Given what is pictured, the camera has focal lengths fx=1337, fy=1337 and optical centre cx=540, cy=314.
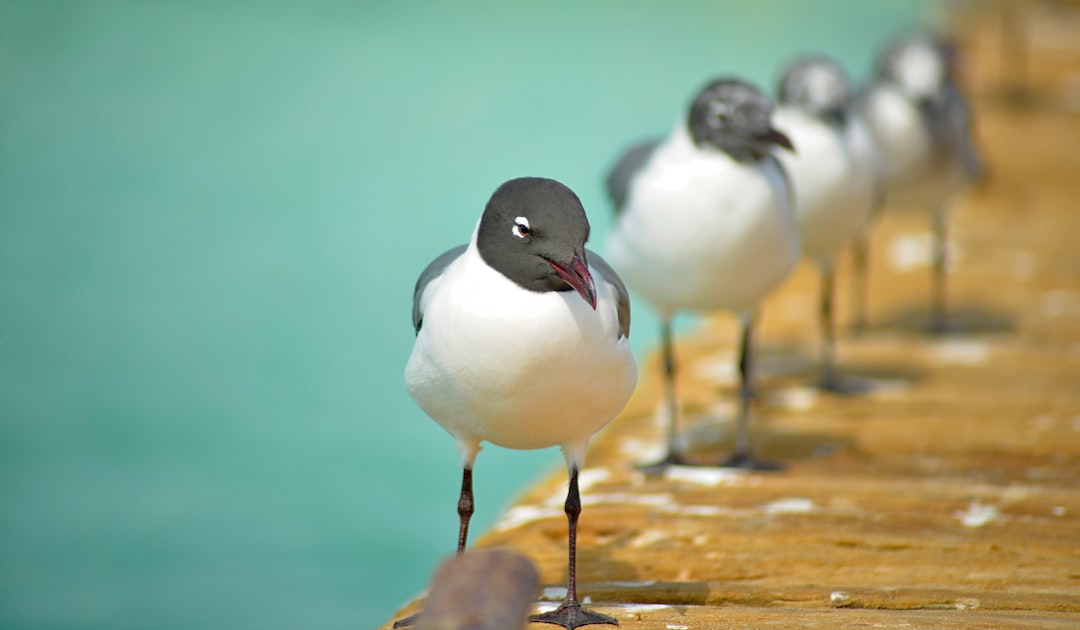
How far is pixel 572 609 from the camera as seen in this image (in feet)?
8.90

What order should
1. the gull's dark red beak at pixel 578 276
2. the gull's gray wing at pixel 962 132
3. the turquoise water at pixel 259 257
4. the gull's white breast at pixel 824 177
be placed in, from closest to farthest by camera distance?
1. the gull's dark red beak at pixel 578 276
2. the gull's white breast at pixel 824 177
3. the gull's gray wing at pixel 962 132
4. the turquoise water at pixel 259 257

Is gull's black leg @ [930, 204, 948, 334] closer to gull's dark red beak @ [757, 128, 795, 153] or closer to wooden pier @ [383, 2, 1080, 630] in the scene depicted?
wooden pier @ [383, 2, 1080, 630]

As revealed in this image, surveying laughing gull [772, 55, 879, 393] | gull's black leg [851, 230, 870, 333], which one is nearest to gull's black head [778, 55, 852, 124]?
laughing gull [772, 55, 879, 393]

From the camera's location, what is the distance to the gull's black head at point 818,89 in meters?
4.36

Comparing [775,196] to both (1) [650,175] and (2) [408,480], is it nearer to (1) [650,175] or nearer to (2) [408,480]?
(1) [650,175]

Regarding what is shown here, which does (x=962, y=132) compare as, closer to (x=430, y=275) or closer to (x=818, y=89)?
(x=818, y=89)

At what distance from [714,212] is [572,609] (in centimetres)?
127

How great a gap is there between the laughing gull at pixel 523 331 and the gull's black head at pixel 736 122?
112cm

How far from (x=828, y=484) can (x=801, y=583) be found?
671mm

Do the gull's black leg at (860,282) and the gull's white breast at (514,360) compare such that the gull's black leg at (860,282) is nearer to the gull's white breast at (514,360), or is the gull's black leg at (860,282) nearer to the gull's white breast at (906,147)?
the gull's white breast at (906,147)

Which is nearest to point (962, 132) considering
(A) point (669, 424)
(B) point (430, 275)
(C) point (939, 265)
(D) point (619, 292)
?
(C) point (939, 265)

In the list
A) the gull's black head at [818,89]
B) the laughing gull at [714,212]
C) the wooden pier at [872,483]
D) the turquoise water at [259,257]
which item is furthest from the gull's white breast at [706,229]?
the turquoise water at [259,257]

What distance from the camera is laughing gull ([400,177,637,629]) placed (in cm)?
246

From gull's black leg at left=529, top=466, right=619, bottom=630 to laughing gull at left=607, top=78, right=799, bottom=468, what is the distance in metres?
1.02
